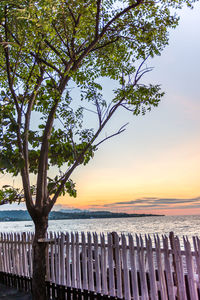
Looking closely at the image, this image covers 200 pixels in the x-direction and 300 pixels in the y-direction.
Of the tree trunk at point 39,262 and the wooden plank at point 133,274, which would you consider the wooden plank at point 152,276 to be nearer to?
the wooden plank at point 133,274

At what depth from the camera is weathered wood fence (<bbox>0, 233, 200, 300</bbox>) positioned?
6.13 m

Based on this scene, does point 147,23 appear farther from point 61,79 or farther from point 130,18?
point 61,79

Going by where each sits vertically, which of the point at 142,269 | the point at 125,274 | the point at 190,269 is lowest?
the point at 125,274

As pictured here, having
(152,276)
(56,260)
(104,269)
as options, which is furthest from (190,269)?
(56,260)

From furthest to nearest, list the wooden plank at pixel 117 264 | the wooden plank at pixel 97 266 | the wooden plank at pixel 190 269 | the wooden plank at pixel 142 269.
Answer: the wooden plank at pixel 97 266, the wooden plank at pixel 117 264, the wooden plank at pixel 142 269, the wooden plank at pixel 190 269

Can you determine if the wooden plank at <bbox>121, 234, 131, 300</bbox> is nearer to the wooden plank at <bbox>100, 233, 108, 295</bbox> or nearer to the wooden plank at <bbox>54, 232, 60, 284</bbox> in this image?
the wooden plank at <bbox>100, 233, 108, 295</bbox>

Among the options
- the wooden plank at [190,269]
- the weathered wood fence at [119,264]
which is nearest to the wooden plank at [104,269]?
the weathered wood fence at [119,264]

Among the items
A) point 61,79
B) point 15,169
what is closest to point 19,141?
point 15,169

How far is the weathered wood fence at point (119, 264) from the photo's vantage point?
613 cm

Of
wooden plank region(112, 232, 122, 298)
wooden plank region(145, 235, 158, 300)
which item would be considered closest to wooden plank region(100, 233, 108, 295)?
wooden plank region(112, 232, 122, 298)

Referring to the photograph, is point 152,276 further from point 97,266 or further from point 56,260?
point 56,260

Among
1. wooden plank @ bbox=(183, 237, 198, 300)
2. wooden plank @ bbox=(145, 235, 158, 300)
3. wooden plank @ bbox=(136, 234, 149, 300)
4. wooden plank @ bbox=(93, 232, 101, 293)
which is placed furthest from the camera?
wooden plank @ bbox=(93, 232, 101, 293)

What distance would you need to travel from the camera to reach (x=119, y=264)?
7160mm

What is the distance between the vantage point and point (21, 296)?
30.6 ft
